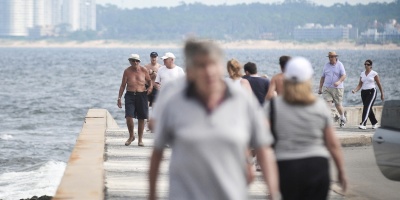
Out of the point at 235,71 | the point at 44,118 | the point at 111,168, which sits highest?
the point at 235,71

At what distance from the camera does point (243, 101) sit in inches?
240

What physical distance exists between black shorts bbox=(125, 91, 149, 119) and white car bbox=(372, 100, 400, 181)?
6.43 meters

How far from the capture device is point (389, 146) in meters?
11.2

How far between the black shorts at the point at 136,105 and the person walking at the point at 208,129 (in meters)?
11.3

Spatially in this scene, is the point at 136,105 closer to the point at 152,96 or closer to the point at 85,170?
the point at 152,96

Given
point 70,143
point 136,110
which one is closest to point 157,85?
point 136,110

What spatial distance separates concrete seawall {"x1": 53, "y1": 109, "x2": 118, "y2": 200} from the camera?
10970mm

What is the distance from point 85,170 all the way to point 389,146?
3.50m

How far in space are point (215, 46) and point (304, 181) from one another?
1834 mm

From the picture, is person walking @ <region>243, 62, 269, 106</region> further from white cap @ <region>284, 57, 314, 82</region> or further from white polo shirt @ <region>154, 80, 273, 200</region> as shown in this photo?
white polo shirt @ <region>154, 80, 273, 200</region>

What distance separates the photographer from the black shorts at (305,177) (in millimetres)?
7605

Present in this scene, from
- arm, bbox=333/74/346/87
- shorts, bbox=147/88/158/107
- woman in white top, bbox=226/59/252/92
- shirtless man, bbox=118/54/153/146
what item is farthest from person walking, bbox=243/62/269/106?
arm, bbox=333/74/346/87

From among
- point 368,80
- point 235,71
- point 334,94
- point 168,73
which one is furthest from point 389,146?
point 368,80

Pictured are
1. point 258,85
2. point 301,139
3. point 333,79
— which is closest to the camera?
point 301,139
